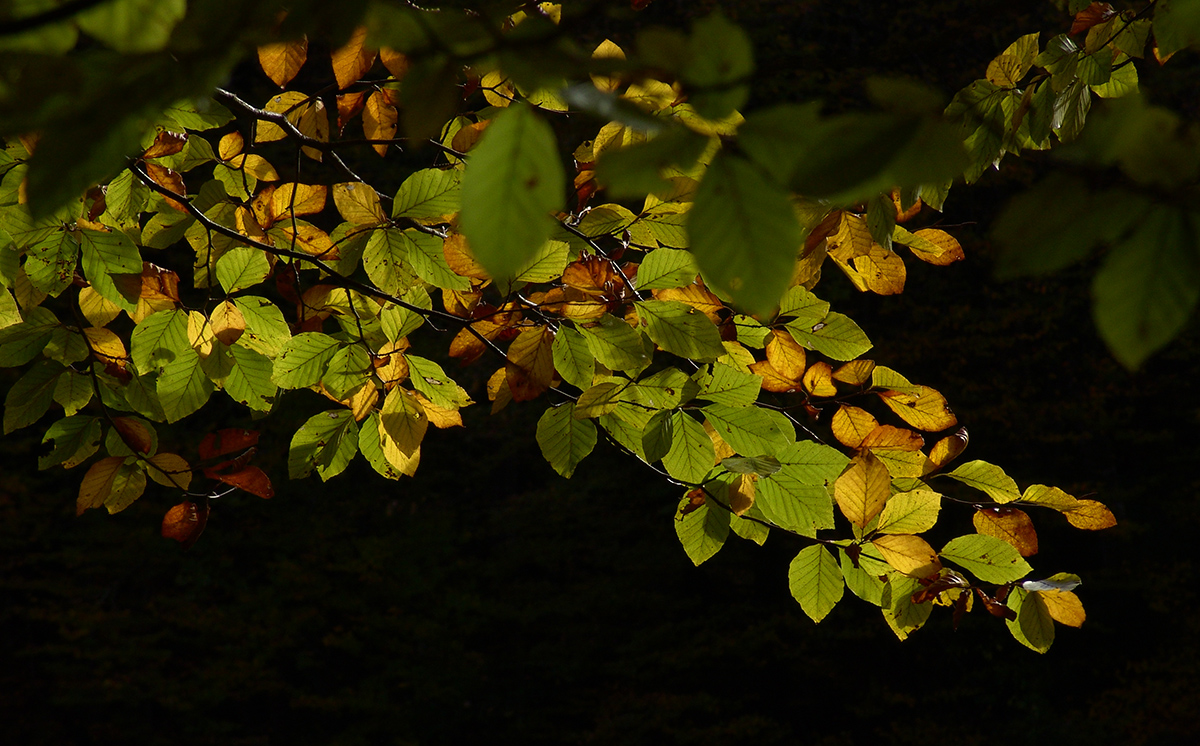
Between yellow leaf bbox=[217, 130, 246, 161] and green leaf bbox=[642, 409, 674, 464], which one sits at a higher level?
green leaf bbox=[642, 409, 674, 464]

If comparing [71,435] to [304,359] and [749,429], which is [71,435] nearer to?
[304,359]

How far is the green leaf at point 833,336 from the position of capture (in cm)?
109

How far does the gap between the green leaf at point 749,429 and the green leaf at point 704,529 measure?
13 cm

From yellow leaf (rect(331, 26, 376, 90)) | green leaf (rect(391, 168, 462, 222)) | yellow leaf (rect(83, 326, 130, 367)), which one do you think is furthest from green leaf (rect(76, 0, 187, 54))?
yellow leaf (rect(83, 326, 130, 367))

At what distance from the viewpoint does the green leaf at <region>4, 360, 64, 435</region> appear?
117 centimetres

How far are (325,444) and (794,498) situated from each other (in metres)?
0.69

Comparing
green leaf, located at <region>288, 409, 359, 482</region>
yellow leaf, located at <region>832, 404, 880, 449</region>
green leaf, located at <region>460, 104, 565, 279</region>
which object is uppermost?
green leaf, located at <region>460, 104, 565, 279</region>

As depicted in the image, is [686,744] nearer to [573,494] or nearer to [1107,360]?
[573,494]

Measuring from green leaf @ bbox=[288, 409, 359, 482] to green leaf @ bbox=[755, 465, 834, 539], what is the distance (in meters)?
0.61

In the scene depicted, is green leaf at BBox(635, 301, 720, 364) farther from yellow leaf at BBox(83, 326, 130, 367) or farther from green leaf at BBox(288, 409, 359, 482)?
yellow leaf at BBox(83, 326, 130, 367)

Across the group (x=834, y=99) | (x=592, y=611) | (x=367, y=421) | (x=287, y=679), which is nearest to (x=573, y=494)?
(x=592, y=611)

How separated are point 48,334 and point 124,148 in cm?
104

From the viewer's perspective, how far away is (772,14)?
5.85 metres

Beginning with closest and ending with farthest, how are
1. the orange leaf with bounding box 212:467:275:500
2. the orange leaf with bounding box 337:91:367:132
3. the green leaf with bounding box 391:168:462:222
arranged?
the green leaf with bounding box 391:168:462:222 < the orange leaf with bounding box 212:467:275:500 < the orange leaf with bounding box 337:91:367:132
